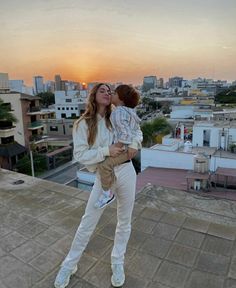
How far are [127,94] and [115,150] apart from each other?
30 cm

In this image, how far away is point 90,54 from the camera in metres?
8.64

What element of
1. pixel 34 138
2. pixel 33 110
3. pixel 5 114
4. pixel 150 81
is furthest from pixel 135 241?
pixel 150 81

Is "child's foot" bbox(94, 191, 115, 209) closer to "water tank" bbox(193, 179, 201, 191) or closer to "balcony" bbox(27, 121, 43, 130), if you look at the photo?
"water tank" bbox(193, 179, 201, 191)

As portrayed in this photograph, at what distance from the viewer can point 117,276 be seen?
1.31 m

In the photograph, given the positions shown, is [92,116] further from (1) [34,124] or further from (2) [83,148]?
(1) [34,124]

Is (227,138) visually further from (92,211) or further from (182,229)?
(92,211)

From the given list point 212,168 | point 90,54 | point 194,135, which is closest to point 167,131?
point 194,135

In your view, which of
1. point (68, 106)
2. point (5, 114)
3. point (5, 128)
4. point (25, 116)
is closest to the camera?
point (5, 114)

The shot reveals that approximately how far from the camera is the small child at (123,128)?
1138 millimetres

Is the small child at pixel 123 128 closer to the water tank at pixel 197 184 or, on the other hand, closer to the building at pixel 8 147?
the water tank at pixel 197 184

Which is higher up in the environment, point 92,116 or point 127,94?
point 127,94

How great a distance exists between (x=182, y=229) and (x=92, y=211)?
1018mm

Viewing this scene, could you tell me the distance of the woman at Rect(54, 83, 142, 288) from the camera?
3.92ft

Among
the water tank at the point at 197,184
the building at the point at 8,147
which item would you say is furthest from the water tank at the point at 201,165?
the building at the point at 8,147
